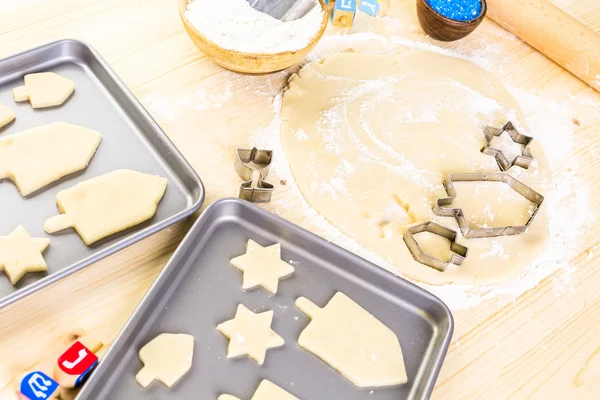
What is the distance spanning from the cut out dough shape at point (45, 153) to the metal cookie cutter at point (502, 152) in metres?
0.78

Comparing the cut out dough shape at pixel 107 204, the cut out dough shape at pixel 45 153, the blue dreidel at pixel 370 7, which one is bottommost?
the cut out dough shape at pixel 107 204

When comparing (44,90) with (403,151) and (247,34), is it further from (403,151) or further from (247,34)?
(403,151)

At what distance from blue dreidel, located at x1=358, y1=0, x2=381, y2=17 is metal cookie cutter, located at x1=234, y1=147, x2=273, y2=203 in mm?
567

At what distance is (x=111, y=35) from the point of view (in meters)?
1.18

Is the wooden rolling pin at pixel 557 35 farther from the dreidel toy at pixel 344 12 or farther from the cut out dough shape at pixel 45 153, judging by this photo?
the cut out dough shape at pixel 45 153

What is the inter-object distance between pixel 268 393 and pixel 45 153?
1.79ft

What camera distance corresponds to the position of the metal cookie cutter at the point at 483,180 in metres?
0.99

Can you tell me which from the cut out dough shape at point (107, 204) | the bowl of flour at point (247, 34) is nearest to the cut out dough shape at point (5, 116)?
the cut out dough shape at point (107, 204)

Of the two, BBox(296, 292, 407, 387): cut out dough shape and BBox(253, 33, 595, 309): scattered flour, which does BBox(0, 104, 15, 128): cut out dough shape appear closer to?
BBox(253, 33, 595, 309): scattered flour

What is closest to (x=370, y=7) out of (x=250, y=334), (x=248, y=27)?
(x=248, y=27)

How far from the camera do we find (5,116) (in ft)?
3.13

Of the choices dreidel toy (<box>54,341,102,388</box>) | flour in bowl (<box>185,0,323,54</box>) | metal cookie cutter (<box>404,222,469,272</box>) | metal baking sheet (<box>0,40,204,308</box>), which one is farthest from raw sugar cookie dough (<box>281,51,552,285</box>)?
dreidel toy (<box>54,341,102,388</box>)

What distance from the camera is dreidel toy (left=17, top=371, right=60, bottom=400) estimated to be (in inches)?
27.1

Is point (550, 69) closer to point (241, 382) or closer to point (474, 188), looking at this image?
point (474, 188)
